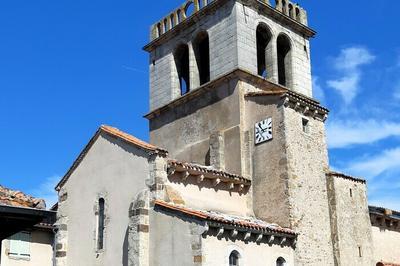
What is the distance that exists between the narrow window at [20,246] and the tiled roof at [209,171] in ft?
29.1

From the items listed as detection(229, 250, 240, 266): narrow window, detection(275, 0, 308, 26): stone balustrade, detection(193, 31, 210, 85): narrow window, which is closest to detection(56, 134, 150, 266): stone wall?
detection(229, 250, 240, 266): narrow window

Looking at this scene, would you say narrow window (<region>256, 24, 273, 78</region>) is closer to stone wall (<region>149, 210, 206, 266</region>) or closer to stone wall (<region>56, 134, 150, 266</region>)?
stone wall (<region>56, 134, 150, 266</region>)

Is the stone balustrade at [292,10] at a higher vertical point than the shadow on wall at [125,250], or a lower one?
higher

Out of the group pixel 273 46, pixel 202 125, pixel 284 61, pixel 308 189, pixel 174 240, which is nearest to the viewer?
pixel 174 240

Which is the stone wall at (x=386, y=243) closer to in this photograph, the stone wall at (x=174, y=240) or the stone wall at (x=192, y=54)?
the stone wall at (x=192, y=54)

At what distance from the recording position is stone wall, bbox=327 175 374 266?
20922 mm

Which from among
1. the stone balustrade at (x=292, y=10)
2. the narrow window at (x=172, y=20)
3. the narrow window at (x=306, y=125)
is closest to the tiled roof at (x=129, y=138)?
the narrow window at (x=306, y=125)

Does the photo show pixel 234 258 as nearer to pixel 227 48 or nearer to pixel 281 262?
pixel 281 262

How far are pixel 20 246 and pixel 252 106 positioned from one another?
11.3m

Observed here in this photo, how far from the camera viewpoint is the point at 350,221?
2158 centimetres

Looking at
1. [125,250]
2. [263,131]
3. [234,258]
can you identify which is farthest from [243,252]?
[263,131]

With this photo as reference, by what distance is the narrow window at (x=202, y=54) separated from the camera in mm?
26047

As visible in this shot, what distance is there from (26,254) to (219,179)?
973cm

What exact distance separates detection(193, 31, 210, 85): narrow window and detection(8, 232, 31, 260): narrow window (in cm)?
1015
